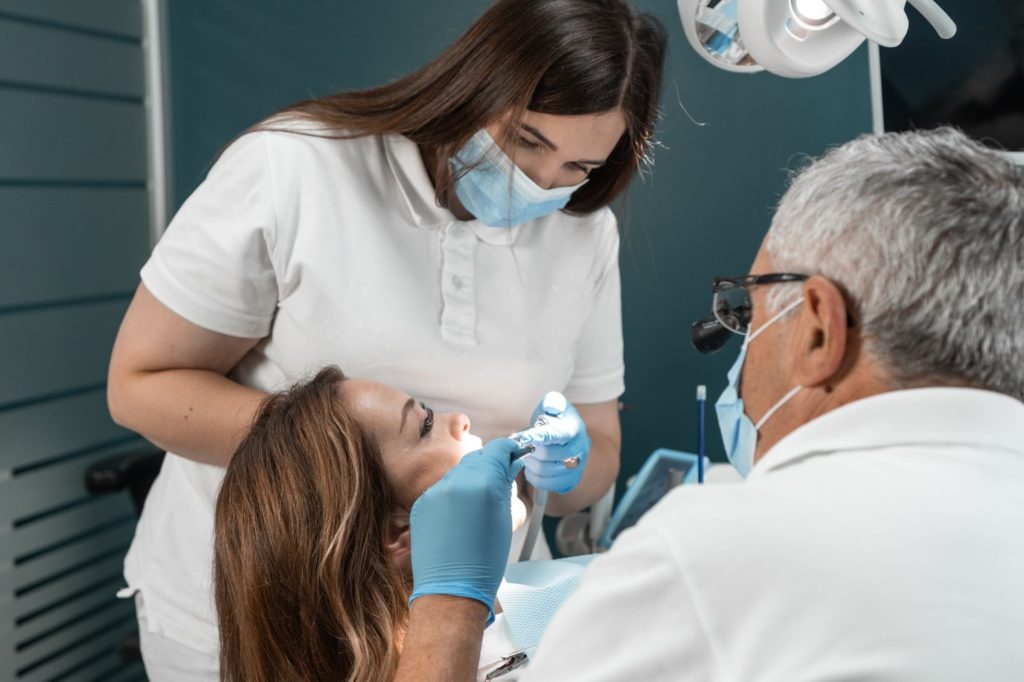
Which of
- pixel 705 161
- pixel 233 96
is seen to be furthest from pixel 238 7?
pixel 705 161

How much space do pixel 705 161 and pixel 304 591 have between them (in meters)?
1.40

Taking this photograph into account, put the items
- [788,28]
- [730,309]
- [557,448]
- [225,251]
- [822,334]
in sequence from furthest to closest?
[557,448], [225,251], [788,28], [730,309], [822,334]

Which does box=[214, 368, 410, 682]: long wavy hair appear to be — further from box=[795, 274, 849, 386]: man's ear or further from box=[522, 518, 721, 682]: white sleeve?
box=[795, 274, 849, 386]: man's ear

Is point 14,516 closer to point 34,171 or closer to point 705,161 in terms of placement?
point 34,171

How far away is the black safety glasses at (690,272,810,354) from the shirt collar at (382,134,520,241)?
52 cm

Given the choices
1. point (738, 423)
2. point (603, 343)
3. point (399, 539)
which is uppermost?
point (738, 423)

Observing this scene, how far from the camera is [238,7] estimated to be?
249 centimetres

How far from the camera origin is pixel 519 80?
1382 mm

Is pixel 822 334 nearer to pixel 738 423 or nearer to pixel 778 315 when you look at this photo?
pixel 778 315

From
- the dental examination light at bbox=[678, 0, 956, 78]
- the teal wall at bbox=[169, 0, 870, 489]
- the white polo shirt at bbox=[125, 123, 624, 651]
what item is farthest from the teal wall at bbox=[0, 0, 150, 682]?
the dental examination light at bbox=[678, 0, 956, 78]

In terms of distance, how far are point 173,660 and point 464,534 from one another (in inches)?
28.0

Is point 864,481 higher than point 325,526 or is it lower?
higher

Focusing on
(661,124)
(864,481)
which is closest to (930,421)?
(864,481)

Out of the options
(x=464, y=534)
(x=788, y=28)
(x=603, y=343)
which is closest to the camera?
(x=464, y=534)
